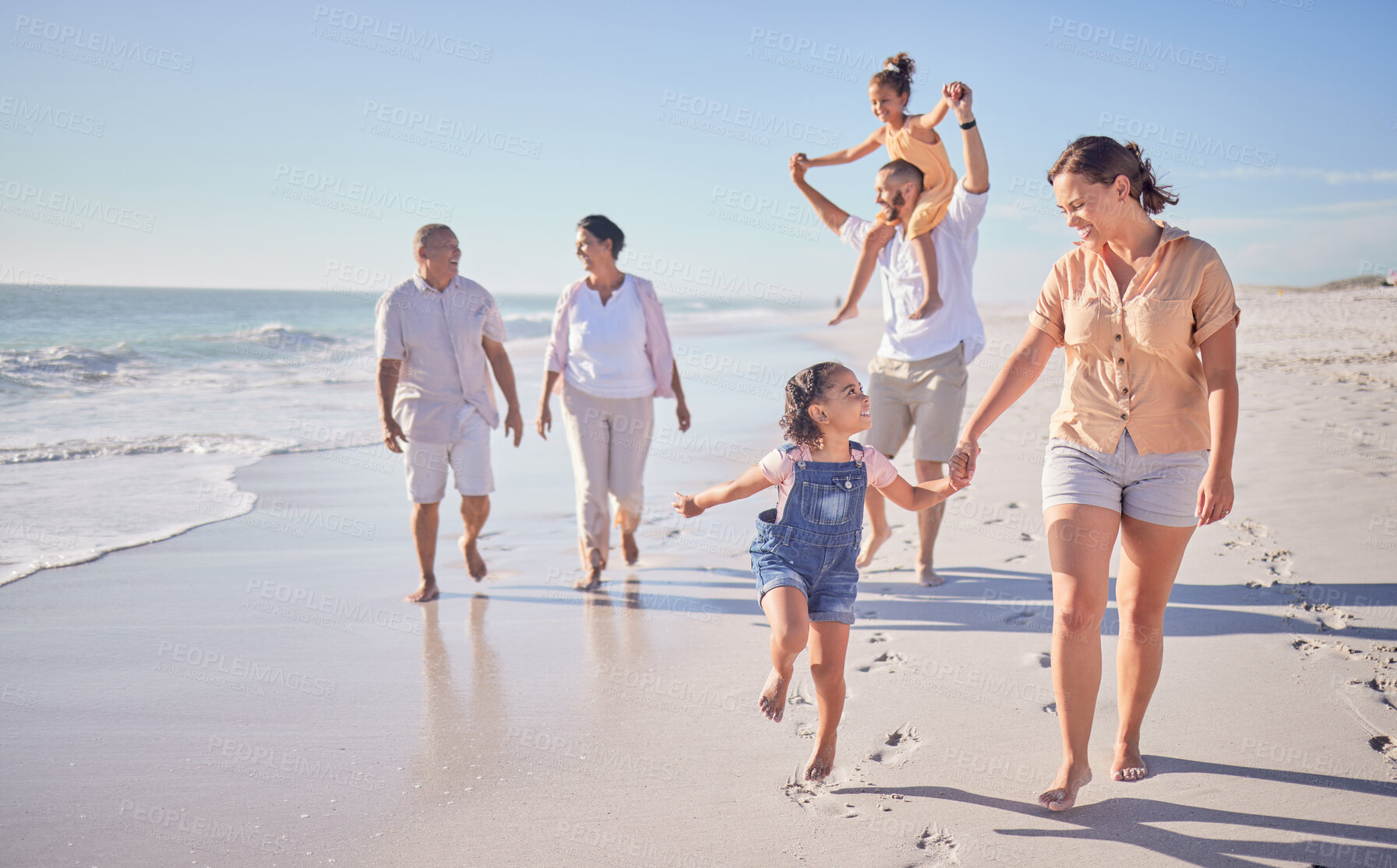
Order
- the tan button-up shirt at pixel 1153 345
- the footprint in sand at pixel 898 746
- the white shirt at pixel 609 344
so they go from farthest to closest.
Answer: the white shirt at pixel 609 344 → the footprint in sand at pixel 898 746 → the tan button-up shirt at pixel 1153 345

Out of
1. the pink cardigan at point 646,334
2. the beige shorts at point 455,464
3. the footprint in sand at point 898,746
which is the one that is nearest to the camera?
the footprint in sand at point 898,746

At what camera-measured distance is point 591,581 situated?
5066 mm

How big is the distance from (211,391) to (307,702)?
12.7 meters

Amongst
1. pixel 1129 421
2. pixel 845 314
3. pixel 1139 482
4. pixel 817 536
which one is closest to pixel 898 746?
pixel 817 536

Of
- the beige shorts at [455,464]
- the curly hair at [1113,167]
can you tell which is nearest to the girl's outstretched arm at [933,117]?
the curly hair at [1113,167]

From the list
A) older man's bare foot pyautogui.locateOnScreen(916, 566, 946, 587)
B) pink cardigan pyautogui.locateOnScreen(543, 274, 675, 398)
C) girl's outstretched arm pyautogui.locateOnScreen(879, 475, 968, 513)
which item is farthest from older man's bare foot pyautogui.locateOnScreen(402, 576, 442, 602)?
girl's outstretched arm pyautogui.locateOnScreen(879, 475, 968, 513)

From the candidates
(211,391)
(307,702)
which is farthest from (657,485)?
(211,391)

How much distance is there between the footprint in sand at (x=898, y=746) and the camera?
3002 millimetres

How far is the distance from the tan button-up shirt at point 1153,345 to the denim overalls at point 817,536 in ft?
2.32

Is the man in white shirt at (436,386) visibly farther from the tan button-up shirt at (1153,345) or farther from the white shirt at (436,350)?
the tan button-up shirt at (1153,345)

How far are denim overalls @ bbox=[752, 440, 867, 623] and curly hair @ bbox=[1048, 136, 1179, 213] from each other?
1076 mm

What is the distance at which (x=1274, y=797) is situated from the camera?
264 centimetres

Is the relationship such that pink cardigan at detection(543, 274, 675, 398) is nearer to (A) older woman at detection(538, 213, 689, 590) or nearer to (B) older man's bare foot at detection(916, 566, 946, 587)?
(A) older woman at detection(538, 213, 689, 590)

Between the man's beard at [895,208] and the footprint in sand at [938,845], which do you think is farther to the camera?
the man's beard at [895,208]
